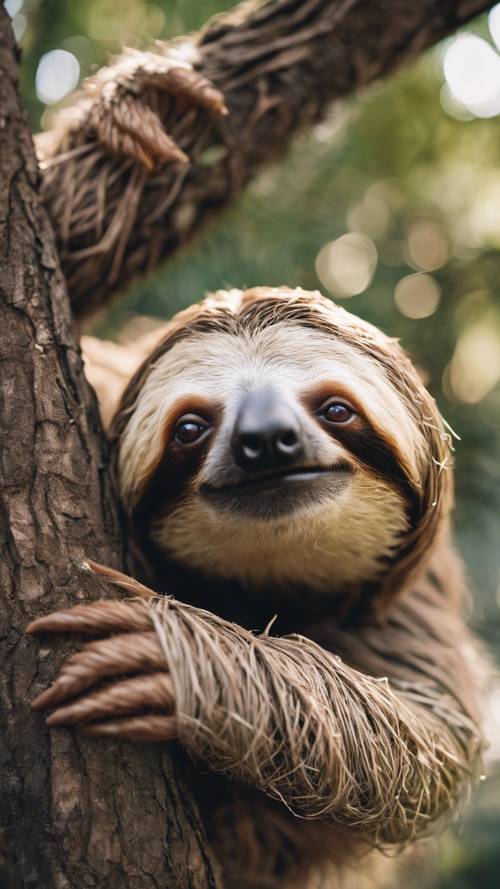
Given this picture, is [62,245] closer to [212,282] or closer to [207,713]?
[207,713]

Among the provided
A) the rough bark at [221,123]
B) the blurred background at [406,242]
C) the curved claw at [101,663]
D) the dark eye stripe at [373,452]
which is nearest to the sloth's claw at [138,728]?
the curved claw at [101,663]

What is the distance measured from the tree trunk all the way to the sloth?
0.10 m

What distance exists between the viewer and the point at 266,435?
2586 millimetres

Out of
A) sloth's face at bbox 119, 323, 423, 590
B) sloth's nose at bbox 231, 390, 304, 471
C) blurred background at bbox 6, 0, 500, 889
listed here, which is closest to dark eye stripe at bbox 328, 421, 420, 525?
sloth's face at bbox 119, 323, 423, 590

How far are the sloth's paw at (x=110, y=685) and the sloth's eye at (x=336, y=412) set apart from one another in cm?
107

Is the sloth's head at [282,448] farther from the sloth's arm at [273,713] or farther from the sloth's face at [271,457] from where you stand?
the sloth's arm at [273,713]

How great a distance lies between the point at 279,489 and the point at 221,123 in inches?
76.0

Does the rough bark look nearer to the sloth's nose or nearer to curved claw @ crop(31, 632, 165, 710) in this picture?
the sloth's nose

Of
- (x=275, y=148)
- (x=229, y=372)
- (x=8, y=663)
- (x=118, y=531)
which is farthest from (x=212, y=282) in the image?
(x=8, y=663)

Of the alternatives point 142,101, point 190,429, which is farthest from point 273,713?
point 142,101

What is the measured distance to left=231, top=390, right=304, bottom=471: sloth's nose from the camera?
259 cm

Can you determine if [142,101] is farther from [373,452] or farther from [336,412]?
[373,452]

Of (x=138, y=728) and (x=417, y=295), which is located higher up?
(x=417, y=295)

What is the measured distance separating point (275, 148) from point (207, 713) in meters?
2.95
